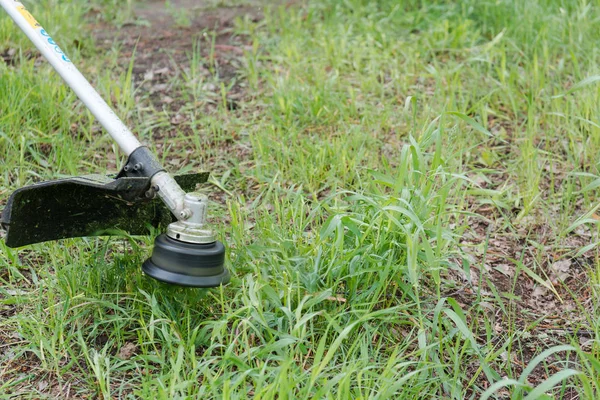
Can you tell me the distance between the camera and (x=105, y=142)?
12.7 feet

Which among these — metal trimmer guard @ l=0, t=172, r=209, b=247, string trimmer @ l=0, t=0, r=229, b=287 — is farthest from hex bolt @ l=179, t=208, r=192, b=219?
metal trimmer guard @ l=0, t=172, r=209, b=247

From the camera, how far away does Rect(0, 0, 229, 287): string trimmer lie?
2365 mm

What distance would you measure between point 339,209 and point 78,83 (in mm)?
1058

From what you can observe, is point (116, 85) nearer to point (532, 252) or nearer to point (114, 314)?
point (114, 314)

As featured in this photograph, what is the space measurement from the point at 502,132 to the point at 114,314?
222 cm

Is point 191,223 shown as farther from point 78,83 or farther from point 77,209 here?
point 78,83

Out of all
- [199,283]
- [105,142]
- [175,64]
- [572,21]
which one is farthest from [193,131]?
[572,21]

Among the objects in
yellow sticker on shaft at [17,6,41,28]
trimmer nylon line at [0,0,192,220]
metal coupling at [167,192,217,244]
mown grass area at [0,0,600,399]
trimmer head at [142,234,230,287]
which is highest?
yellow sticker on shaft at [17,6,41,28]

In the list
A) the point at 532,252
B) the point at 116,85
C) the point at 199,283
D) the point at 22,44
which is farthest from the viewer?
the point at 22,44

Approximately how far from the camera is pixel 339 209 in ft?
9.34

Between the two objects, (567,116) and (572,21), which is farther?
(572,21)

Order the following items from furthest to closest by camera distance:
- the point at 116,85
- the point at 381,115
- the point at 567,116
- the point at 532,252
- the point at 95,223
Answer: the point at 116,85 < the point at 381,115 < the point at 567,116 < the point at 532,252 < the point at 95,223

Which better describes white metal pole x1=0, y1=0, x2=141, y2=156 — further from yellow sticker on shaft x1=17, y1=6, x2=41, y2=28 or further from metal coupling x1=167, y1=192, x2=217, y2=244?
metal coupling x1=167, y1=192, x2=217, y2=244

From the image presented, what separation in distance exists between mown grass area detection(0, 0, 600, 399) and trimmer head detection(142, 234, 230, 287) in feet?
0.55
